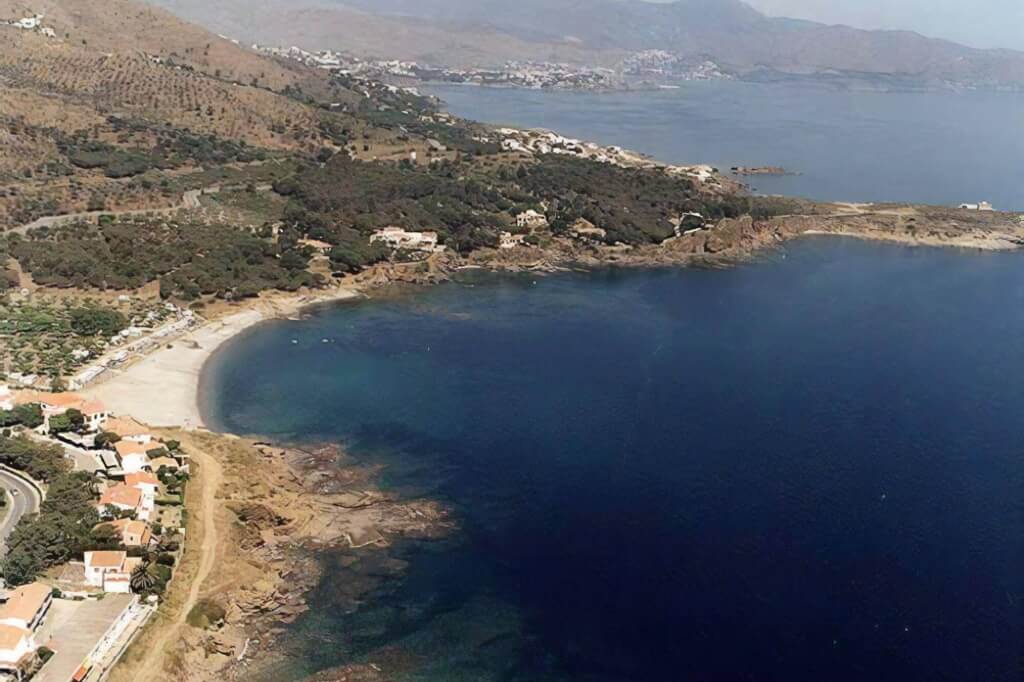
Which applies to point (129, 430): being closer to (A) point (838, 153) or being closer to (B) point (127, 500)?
(B) point (127, 500)

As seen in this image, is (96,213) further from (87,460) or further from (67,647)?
(67,647)

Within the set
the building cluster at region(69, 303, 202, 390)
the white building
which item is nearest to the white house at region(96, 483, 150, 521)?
the building cluster at region(69, 303, 202, 390)

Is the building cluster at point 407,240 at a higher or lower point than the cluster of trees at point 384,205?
lower

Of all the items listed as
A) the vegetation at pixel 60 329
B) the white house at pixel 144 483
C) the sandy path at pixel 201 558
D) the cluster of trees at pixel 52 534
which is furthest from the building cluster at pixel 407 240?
the cluster of trees at pixel 52 534

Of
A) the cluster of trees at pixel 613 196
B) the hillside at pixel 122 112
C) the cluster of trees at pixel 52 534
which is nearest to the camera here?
the cluster of trees at pixel 52 534

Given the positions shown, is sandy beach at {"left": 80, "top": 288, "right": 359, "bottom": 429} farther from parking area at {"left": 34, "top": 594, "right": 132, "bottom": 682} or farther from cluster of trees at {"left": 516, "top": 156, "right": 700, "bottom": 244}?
cluster of trees at {"left": 516, "top": 156, "right": 700, "bottom": 244}

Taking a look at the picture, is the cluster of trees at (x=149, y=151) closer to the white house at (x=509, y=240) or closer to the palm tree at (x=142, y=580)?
the white house at (x=509, y=240)

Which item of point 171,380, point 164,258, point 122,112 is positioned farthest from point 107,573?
point 122,112
